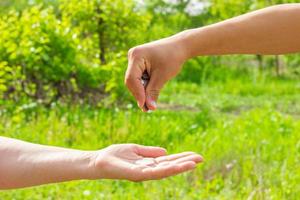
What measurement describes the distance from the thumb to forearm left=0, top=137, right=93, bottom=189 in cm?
22

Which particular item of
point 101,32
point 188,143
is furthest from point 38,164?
point 101,32

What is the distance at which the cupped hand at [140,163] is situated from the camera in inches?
62.4

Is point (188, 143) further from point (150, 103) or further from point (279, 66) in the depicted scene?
point (279, 66)

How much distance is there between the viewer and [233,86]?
501 inches

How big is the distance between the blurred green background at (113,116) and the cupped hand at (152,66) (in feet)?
5.58

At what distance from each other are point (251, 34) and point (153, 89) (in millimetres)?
341

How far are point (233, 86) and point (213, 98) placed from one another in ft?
7.73

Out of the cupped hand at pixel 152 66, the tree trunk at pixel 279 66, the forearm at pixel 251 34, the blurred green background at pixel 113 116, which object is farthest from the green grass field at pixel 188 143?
the tree trunk at pixel 279 66

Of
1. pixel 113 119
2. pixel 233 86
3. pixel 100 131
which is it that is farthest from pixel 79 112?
pixel 233 86

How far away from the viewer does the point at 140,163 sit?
170cm

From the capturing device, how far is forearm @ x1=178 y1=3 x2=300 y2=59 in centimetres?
202

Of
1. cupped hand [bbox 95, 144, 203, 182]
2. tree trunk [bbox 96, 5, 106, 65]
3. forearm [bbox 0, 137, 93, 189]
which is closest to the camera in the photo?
cupped hand [bbox 95, 144, 203, 182]

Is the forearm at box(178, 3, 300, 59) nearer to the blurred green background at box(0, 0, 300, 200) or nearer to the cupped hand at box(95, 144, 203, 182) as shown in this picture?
the cupped hand at box(95, 144, 203, 182)

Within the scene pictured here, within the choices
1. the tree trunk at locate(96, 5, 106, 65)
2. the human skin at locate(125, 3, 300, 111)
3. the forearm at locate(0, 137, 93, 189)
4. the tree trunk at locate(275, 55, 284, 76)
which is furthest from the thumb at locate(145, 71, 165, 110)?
the tree trunk at locate(275, 55, 284, 76)
